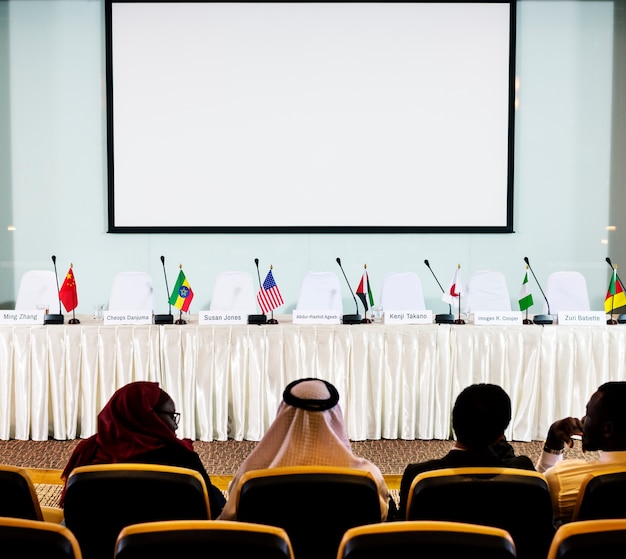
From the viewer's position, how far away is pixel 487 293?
532 cm

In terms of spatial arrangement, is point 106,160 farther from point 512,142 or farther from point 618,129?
point 618,129

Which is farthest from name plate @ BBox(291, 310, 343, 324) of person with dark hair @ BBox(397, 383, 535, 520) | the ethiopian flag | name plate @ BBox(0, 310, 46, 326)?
person with dark hair @ BBox(397, 383, 535, 520)

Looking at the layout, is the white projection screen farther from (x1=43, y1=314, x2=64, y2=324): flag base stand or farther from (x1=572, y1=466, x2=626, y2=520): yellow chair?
(x1=572, y1=466, x2=626, y2=520): yellow chair

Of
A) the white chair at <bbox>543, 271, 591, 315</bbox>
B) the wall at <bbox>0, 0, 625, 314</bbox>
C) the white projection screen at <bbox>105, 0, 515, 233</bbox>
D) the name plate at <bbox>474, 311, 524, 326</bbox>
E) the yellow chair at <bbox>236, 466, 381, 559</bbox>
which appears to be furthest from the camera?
the wall at <bbox>0, 0, 625, 314</bbox>

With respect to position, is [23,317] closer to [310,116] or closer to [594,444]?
[310,116]

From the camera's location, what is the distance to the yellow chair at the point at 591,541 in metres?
1.23

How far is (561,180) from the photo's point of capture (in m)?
6.43

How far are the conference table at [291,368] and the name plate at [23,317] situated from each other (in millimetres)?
82

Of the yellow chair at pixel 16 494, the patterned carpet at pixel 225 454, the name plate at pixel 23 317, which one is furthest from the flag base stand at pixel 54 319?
the yellow chair at pixel 16 494

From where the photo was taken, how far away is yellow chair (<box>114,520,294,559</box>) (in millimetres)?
1195

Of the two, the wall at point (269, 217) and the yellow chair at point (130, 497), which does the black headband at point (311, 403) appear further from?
the wall at point (269, 217)

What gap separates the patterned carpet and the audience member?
68.5 inches

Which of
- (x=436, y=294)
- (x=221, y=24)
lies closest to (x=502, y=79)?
(x=436, y=294)

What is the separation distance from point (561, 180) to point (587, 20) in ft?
5.22
